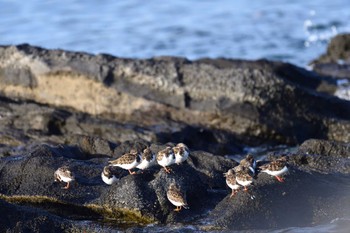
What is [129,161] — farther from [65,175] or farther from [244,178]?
[244,178]

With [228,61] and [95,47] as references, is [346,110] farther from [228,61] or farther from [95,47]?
[95,47]

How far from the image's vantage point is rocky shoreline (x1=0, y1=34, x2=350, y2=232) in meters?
11.6

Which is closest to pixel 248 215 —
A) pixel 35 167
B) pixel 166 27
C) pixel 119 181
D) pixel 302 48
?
pixel 119 181

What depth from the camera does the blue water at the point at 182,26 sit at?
112ft

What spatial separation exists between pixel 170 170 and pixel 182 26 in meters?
27.3

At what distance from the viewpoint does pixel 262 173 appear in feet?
40.2

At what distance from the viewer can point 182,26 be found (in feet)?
128

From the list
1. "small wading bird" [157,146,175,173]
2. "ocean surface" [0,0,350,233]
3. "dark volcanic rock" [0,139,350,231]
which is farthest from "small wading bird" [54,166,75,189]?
"ocean surface" [0,0,350,233]

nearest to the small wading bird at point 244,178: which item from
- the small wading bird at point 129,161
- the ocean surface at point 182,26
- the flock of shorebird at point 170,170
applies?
the flock of shorebird at point 170,170

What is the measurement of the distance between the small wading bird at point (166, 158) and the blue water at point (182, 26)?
59.8ft

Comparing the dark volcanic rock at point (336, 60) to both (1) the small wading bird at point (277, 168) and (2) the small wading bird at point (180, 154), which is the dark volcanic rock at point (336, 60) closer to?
(2) the small wading bird at point (180, 154)

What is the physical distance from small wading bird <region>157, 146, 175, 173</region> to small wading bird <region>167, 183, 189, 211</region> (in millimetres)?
699

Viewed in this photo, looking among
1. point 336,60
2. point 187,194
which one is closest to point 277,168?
point 187,194

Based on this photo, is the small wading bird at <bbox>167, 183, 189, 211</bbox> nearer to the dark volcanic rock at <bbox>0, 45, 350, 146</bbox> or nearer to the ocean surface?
the dark volcanic rock at <bbox>0, 45, 350, 146</bbox>
